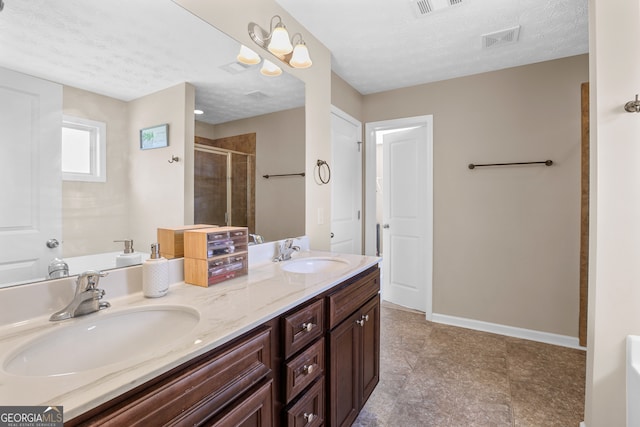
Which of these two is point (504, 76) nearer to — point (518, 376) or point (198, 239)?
point (518, 376)

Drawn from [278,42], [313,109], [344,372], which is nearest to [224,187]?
[278,42]

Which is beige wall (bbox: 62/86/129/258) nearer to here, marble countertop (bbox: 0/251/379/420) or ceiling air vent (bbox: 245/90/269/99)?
marble countertop (bbox: 0/251/379/420)

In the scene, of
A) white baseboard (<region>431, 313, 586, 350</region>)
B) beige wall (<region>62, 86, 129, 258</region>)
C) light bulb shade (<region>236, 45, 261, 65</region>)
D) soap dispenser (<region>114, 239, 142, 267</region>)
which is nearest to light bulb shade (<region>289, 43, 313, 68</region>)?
light bulb shade (<region>236, 45, 261, 65</region>)

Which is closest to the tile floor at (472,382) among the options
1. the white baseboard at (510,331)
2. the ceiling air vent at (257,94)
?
the white baseboard at (510,331)

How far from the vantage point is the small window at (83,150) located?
1.00m

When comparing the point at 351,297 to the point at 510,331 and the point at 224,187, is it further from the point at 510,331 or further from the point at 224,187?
the point at 510,331

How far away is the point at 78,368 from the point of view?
796 mm

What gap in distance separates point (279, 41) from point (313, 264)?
1.37 meters

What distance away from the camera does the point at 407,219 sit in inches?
135

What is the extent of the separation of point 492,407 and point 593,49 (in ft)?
6.66

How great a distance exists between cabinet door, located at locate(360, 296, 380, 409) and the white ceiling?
4.44 feet

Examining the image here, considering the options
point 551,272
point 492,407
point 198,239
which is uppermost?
point 198,239

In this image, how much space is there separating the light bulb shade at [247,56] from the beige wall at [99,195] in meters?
0.73

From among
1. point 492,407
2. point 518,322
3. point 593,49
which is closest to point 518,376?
point 492,407
